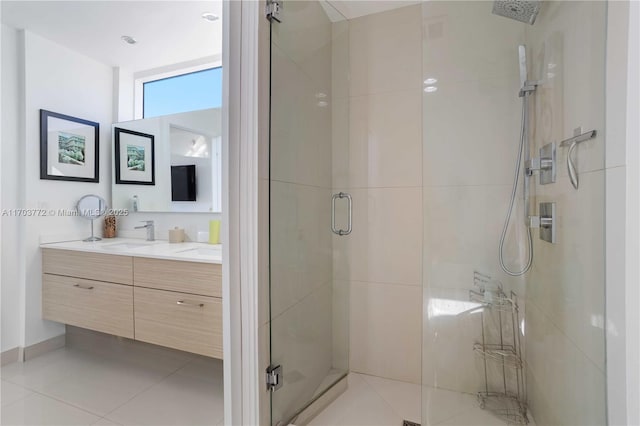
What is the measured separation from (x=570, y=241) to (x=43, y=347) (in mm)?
3354

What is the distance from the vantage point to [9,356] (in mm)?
2119

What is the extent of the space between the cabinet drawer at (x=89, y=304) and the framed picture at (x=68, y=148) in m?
0.82

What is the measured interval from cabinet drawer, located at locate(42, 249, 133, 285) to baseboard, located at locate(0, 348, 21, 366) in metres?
0.57

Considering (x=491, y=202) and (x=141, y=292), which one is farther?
(x=141, y=292)

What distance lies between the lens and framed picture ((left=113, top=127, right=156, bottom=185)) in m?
2.60

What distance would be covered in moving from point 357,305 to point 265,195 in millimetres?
1057

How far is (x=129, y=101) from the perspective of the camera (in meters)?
2.78

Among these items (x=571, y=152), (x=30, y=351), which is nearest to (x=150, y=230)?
(x=30, y=351)

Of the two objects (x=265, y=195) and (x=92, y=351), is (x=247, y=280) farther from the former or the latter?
(x=92, y=351)

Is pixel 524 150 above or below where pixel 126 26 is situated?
below

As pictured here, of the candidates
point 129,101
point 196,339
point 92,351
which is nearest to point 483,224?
point 196,339

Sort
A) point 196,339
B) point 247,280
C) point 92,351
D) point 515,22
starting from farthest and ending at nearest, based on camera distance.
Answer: point 92,351
point 196,339
point 515,22
point 247,280

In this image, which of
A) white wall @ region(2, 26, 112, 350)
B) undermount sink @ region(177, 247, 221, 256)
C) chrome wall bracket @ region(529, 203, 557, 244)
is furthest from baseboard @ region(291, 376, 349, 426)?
white wall @ region(2, 26, 112, 350)

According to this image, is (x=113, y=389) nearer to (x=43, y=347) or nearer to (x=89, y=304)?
(x=89, y=304)
